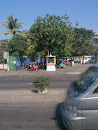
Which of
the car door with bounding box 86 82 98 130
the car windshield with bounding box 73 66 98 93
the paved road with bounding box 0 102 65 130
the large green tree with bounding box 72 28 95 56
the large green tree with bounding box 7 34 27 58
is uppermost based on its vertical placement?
the large green tree with bounding box 72 28 95 56

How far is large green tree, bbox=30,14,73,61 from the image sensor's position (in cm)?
2566

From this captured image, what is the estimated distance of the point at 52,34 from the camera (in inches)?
998

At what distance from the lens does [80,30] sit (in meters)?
61.5

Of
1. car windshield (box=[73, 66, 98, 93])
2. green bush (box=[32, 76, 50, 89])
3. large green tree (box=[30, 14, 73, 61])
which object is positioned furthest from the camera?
large green tree (box=[30, 14, 73, 61])

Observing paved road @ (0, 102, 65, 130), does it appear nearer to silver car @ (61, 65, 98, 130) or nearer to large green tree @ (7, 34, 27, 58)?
silver car @ (61, 65, 98, 130)

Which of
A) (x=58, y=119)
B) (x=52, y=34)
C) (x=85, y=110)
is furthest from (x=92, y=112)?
(x=52, y=34)

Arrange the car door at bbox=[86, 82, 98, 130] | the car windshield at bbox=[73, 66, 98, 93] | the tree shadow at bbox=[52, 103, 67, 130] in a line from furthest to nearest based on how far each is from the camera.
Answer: the tree shadow at bbox=[52, 103, 67, 130], the car windshield at bbox=[73, 66, 98, 93], the car door at bbox=[86, 82, 98, 130]

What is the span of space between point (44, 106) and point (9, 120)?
1.94 metres

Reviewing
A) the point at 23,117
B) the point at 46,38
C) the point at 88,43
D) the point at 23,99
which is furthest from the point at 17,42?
the point at 88,43

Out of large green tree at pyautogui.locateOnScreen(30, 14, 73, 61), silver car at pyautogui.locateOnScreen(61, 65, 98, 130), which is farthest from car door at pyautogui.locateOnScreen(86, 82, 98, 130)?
large green tree at pyautogui.locateOnScreen(30, 14, 73, 61)

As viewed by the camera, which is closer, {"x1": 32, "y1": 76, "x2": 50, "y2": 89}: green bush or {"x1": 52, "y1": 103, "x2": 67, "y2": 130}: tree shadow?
{"x1": 52, "y1": 103, "x2": 67, "y2": 130}: tree shadow

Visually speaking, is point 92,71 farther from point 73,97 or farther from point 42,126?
point 42,126

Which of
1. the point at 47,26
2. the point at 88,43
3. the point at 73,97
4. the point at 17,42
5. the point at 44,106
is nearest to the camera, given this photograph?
the point at 73,97

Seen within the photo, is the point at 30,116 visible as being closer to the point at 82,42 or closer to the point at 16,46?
the point at 16,46
